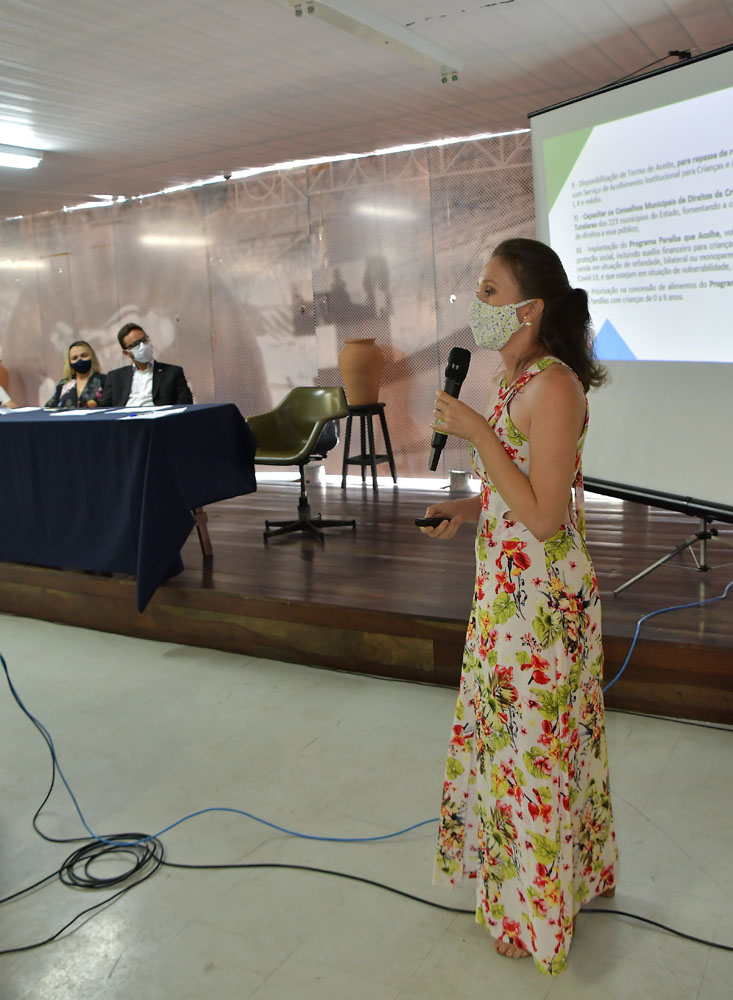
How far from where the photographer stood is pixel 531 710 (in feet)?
5.91

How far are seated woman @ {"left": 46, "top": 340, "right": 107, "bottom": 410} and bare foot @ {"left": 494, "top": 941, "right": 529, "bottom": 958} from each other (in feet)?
15.3

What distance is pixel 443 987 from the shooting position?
1880 millimetres

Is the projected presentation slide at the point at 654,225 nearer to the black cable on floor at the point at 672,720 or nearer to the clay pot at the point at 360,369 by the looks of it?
the black cable on floor at the point at 672,720

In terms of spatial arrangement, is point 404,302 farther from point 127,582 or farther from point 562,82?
point 127,582

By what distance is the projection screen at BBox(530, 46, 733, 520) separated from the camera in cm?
341

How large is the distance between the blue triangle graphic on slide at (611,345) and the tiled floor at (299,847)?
1.64m

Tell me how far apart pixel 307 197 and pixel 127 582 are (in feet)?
15.3

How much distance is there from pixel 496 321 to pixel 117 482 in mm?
2916

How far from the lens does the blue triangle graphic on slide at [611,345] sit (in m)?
3.92

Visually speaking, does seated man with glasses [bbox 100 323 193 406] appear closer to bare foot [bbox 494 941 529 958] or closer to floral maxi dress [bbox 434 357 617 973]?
floral maxi dress [bbox 434 357 617 973]

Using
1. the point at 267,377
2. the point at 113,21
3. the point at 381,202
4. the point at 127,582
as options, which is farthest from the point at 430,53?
the point at 267,377

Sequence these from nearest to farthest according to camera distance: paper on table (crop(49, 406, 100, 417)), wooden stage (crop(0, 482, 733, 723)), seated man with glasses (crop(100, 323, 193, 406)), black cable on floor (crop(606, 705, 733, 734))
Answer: black cable on floor (crop(606, 705, 733, 734))
wooden stage (crop(0, 482, 733, 723))
paper on table (crop(49, 406, 100, 417))
seated man with glasses (crop(100, 323, 193, 406))

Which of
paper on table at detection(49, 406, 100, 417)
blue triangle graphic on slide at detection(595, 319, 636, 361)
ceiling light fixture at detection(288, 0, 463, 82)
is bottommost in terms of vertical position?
paper on table at detection(49, 406, 100, 417)

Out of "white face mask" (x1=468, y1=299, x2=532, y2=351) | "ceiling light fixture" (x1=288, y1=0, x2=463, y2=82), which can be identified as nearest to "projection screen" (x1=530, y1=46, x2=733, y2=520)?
"ceiling light fixture" (x1=288, y1=0, x2=463, y2=82)
